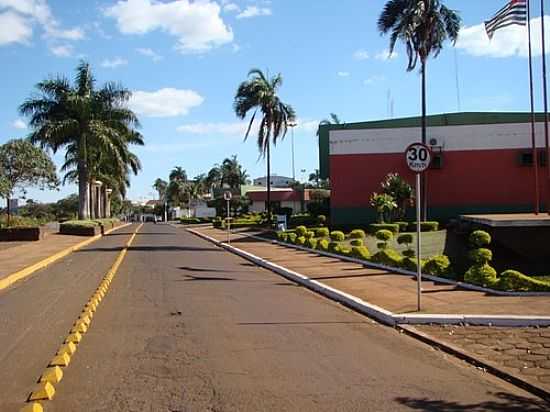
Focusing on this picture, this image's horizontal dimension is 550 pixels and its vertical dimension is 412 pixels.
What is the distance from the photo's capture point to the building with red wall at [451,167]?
130 ft

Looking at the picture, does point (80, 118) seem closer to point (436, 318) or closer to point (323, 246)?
point (323, 246)

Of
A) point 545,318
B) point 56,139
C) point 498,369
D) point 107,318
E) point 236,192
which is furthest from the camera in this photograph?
point 236,192

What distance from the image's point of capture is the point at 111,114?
47562mm

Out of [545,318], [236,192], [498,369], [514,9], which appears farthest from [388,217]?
[236,192]

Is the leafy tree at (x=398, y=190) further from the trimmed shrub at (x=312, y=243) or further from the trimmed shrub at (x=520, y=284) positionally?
the trimmed shrub at (x=520, y=284)

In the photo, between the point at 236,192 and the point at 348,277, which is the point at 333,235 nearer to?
the point at 348,277

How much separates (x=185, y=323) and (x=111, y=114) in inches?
1558

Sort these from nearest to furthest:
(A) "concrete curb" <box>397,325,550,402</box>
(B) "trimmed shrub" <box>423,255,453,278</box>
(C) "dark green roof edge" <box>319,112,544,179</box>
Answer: (A) "concrete curb" <box>397,325,550,402</box>
(B) "trimmed shrub" <box>423,255,453,278</box>
(C) "dark green roof edge" <box>319,112,544,179</box>

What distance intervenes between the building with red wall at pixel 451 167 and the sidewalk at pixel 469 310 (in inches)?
863

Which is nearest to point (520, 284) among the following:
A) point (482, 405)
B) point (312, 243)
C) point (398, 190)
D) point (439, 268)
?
point (439, 268)

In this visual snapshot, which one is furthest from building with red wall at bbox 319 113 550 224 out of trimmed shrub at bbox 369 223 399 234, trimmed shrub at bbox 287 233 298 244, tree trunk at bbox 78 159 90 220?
tree trunk at bbox 78 159 90 220

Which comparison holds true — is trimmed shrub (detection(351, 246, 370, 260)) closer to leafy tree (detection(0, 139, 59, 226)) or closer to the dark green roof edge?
the dark green roof edge

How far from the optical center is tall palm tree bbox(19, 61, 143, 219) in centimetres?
4503

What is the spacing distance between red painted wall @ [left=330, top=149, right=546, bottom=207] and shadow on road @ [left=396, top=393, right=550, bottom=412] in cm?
3474
